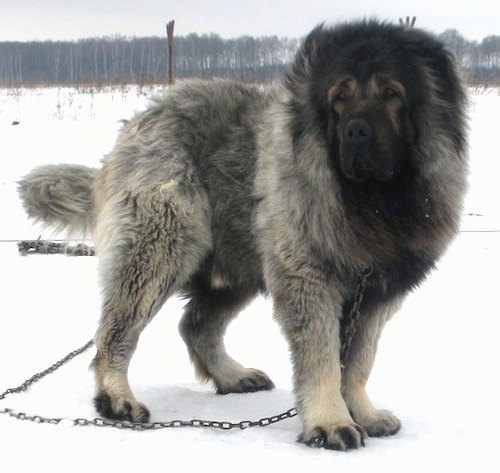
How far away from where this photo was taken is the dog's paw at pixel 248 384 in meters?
4.74

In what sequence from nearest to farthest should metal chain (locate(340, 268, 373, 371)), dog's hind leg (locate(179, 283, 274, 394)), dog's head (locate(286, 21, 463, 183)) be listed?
dog's head (locate(286, 21, 463, 183)), metal chain (locate(340, 268, 373, 371)), dog's hind leg (locate(179, 283, 274, 394))

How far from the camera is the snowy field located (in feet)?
11.0

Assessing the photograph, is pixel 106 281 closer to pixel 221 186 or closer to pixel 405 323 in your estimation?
pixel 221 186

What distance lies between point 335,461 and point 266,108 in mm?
1937

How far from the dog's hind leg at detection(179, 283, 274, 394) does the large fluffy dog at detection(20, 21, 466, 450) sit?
25cm

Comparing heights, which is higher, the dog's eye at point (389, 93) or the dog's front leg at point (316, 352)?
the dog's eye at point (389, 93)

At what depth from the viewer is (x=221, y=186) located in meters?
4.35

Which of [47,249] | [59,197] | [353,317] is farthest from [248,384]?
[47,249]

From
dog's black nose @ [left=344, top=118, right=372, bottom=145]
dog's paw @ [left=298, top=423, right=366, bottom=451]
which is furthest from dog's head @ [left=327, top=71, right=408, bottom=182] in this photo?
dog's paw @ [left=298, top=423, right=366, bottom=451]

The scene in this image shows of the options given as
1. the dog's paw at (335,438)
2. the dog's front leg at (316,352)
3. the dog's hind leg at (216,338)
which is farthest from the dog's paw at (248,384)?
the dog's paw at (335,438)

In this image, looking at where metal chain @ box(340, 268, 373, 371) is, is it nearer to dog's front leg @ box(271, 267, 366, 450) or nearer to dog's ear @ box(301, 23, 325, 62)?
dog's front leg @ box(271, 267, 366, 450)

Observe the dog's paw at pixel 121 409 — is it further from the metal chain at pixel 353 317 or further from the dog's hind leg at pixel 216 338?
the metal chain at pixel 353 317

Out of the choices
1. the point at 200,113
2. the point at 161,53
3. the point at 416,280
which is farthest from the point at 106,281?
the point at 161,53

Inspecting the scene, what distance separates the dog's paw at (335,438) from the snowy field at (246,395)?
0.25 ft
